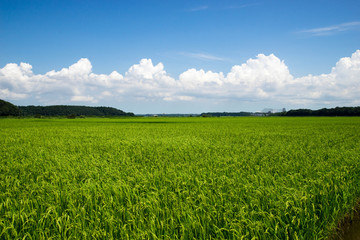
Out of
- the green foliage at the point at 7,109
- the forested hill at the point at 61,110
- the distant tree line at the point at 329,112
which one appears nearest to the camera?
the distant tree line at the point at 329,112

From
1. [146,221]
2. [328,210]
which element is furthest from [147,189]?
[328,210]

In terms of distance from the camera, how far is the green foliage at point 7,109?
11694cm

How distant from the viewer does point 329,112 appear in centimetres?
11525

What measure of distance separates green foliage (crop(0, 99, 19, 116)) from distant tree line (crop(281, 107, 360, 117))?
493ft

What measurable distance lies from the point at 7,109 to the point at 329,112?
165167 millimetres

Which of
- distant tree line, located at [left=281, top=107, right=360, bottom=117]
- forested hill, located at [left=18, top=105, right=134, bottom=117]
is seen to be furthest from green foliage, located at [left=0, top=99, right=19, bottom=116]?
distant tree line, located at [left=281, top=107, right=360, bottom=117]

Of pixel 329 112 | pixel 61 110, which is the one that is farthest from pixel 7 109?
pixel 329 112

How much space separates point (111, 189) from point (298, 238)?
392cm

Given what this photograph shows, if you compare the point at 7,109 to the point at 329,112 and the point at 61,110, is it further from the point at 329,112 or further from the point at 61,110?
the point at 329,112

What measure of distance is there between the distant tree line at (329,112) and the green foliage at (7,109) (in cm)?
15017

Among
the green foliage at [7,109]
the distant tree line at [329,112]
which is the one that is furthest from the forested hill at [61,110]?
the distant tree line at [329,112]

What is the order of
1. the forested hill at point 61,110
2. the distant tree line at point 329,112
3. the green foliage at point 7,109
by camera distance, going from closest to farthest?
the distant tree line at point 329,112, the green foliage at point 7,109, the forested hill at point 61,110

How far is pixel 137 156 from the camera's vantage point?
10.1 m

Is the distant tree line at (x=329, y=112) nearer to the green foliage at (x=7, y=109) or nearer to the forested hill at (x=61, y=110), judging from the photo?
the forested hill at (x=61, y=110)
